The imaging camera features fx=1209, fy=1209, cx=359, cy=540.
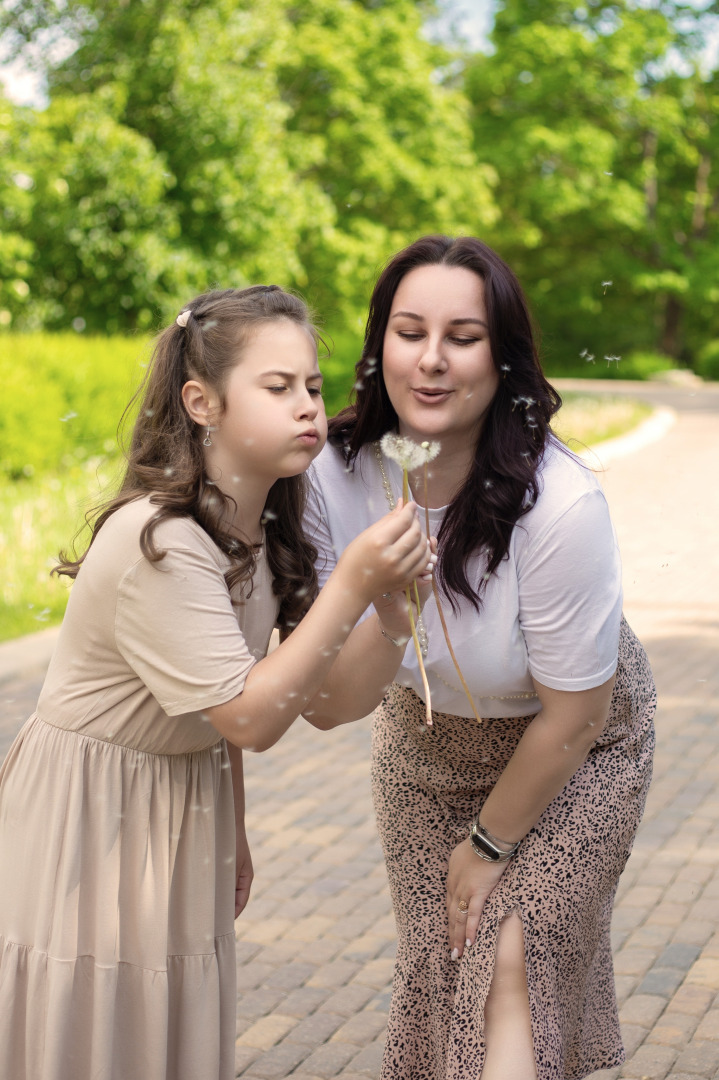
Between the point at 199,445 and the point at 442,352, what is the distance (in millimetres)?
471

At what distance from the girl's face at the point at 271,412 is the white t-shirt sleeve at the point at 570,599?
0.47 meters

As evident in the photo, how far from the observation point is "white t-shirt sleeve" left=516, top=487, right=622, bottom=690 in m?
2.18

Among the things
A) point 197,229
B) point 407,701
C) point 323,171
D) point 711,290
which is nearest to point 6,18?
point 197,229

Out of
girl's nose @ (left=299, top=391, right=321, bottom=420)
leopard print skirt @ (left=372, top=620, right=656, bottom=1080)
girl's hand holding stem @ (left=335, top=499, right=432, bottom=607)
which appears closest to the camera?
girl's hand holding stem @ (left=335, top=499, right=432, bottom=607)

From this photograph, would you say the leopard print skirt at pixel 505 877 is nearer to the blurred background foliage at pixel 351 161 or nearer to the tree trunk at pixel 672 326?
the blurred background foliage at pixel 351 161

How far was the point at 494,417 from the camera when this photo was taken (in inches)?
90.9

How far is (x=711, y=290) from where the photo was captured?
3581cm

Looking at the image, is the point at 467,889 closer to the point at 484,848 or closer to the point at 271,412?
the point at 484,848

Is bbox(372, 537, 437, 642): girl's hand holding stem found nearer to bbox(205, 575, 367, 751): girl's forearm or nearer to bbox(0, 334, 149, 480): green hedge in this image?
bbox(205, 575, 367, 751): girl's forearm

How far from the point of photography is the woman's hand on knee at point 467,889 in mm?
2369

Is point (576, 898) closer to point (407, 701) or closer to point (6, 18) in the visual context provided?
point (407, 701)

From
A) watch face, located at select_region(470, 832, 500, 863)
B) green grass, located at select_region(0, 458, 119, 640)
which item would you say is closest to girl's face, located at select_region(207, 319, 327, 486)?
watch face, located at select_region(470, 832, 500, 863)

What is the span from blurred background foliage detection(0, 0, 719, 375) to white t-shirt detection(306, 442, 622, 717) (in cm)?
49

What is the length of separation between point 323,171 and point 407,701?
23060 mm
